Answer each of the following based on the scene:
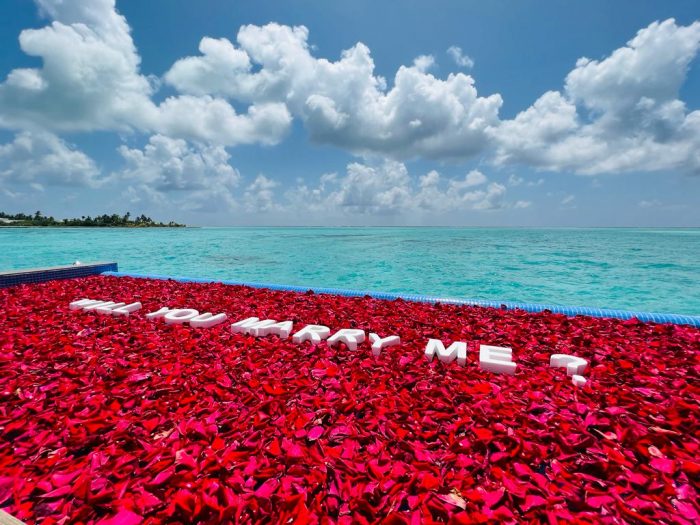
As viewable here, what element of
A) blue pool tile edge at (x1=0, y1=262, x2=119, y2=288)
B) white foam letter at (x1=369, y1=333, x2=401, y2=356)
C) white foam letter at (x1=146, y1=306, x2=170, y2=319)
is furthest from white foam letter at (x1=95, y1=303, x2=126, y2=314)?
blue pool tile edge at (x1=0, y1=262, x2=119, y2=288)

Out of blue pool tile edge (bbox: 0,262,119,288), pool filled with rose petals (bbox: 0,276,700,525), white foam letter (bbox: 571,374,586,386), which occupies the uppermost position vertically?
blue pool tile edge (bbox: 0,262,119,288)

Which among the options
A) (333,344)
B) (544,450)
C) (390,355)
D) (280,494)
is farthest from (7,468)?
(544,450)

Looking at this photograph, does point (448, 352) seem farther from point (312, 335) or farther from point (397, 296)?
point (397, 296)

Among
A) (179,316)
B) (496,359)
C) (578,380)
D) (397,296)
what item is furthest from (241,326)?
(578,380)

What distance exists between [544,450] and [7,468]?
292 cm

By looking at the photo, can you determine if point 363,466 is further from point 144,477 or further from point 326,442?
point 144,477

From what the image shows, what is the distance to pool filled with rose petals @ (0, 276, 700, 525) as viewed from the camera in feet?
5.06

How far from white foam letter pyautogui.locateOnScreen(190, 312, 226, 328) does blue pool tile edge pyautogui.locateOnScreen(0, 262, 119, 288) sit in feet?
19.9

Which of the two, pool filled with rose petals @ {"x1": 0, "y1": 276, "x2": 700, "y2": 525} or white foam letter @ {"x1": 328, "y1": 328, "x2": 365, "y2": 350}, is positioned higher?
white foam letter @ {"x1": 328, "y1": 328, "x2": 365, "y2": 350}

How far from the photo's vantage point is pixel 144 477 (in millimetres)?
1719

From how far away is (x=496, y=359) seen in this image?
9.76 ft

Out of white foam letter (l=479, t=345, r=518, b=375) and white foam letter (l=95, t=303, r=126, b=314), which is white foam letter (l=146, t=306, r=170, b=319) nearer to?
white foam letter (l=95, t=303, r=126, b=314)

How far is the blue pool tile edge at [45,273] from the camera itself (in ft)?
23.8

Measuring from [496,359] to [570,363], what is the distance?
0.60 m
